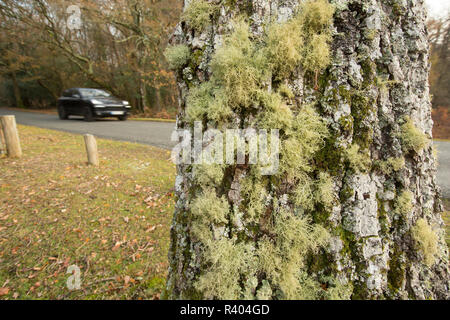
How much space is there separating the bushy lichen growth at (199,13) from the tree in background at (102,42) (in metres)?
15.3

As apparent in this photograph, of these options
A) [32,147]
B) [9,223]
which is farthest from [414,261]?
[32,147]

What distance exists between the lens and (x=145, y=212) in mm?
3623

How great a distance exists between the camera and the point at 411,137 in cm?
127

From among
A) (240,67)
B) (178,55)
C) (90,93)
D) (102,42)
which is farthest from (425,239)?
(102,42)

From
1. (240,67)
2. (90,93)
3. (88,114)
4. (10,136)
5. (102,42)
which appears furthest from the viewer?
(102,42)

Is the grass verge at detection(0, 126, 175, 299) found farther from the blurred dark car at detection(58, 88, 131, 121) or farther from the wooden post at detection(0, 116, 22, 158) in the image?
the blurred dark car at detection(58, 88, 131, 121)

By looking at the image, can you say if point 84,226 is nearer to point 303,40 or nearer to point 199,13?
point 199,13

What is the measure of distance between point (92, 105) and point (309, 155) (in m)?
13.2

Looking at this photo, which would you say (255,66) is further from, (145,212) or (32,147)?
(32,147)

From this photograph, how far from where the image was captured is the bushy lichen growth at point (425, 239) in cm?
130

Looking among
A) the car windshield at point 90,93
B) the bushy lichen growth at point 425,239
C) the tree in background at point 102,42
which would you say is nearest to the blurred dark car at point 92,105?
the car windshield at point 90,93

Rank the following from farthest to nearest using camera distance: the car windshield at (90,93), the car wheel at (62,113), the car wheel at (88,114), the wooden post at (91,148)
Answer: the car wheel at (62,113) → the car windshield at (90,93) → the car wheel at (88,114) → the wooden post at (91,148)

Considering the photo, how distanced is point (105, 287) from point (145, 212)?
4.50 feet

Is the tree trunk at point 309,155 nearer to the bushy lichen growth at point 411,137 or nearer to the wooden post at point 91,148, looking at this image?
the bushy lichen growth at point 411,137
